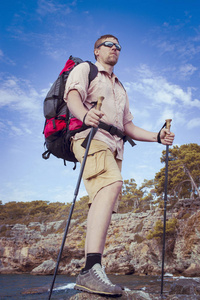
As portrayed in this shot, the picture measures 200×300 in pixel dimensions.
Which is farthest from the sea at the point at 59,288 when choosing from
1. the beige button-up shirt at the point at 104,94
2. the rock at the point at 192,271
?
the beige button-up shirt at the point at 104,94

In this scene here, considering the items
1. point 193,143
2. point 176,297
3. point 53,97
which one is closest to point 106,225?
point 176,297

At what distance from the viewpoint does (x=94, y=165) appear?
2146 mm

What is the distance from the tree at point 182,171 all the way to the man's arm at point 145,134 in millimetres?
23377

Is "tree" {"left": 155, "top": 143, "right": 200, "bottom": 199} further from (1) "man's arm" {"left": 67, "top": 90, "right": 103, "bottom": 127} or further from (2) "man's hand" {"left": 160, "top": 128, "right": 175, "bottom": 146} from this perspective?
(1) "man's arm" {"left": 67, "top": 90, "right": 103, "bottom": 127}

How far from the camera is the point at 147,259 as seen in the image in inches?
867

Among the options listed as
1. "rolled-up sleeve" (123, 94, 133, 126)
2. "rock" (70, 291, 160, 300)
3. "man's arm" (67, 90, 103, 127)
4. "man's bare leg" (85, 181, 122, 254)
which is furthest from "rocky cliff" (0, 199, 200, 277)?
"man's arm" (67, 90, 103, 127)

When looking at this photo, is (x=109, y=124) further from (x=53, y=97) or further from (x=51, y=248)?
(x=51, y=248)

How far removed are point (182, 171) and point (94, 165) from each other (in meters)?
25.9

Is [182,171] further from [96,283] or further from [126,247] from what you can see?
[96,283]

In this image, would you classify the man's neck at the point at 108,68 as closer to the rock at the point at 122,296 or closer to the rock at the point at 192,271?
the rock at the point at 122,296

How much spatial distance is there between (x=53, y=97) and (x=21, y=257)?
30635 mm

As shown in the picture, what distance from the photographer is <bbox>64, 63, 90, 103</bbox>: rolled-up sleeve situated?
2342 mm

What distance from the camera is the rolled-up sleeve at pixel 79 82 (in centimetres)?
234

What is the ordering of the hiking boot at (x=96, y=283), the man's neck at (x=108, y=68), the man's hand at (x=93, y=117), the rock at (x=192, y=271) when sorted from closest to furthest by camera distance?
1. the hiking boot at (x=96, y=283)
2. the man's hand at (x=93, y=117)
3. the man's neck at (x=108, y=68)
4. the rock at (x=192, y=271)
